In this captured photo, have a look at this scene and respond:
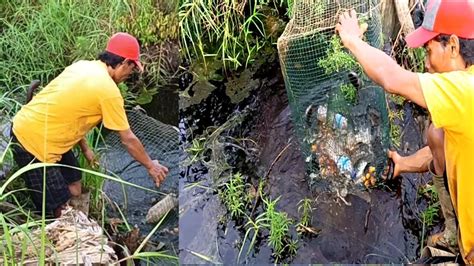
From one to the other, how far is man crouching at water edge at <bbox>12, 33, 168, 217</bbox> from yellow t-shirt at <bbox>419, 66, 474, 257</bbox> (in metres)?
2.01

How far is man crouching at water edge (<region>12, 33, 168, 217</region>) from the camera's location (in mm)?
4070

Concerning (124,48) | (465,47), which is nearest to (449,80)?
(465,47)

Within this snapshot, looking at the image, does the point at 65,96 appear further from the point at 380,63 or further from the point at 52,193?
the point at 380,63

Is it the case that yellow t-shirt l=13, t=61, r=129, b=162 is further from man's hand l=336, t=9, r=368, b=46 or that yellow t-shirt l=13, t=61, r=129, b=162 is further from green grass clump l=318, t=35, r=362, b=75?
man's hand l=336, t=9, r=368, b=46

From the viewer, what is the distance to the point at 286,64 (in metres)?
4.32

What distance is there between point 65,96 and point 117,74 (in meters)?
0.38

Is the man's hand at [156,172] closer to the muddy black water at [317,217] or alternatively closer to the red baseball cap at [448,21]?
the muddy black water at [317,217]

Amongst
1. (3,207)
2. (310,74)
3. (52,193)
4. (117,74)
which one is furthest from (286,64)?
(3,207)

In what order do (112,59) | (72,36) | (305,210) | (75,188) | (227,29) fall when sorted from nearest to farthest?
1. (112,59)
2. (305,210)
3. (75,188)
4. (227,29)
5. (72,36)

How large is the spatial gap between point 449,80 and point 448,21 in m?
→ 0.34

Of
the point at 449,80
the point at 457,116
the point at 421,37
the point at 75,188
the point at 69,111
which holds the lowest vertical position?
the point at 75,188

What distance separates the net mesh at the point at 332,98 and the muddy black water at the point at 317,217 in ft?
0.63

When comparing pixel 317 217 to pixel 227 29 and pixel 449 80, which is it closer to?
pixel 449 80

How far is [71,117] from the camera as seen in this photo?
13.6 feet
